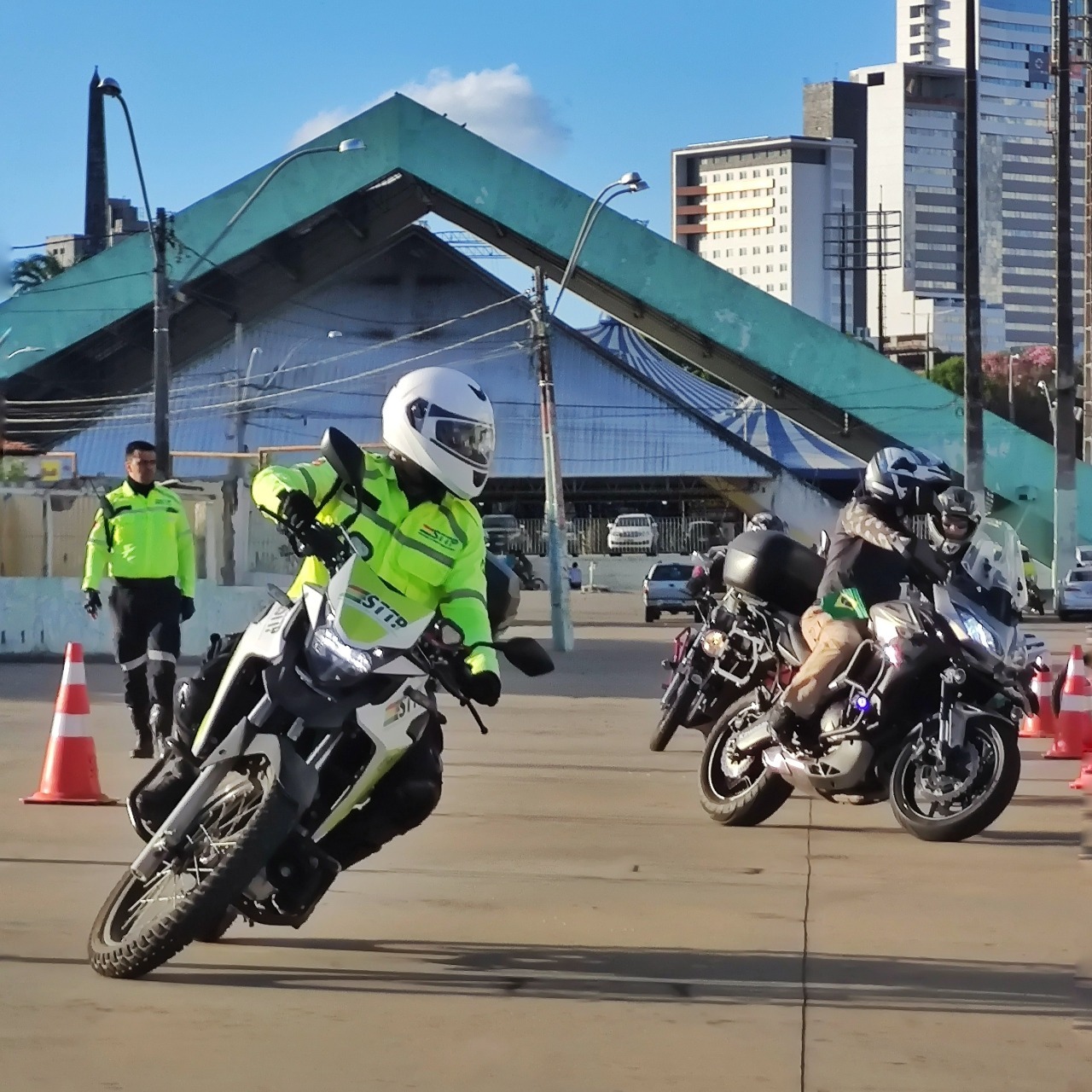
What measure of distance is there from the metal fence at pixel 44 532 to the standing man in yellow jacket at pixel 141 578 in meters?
13.8

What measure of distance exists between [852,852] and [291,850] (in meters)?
3.75

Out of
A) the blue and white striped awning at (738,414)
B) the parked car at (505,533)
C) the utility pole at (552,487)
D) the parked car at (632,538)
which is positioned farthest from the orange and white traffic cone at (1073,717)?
the blue and white striped awning at (738,414)

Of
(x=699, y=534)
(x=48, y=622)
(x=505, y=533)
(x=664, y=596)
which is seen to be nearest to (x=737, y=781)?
(x=48, y=622)

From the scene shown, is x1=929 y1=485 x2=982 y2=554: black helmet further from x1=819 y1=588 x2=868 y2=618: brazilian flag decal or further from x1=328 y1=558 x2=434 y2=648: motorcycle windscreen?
x1=328 y1=558 x2=434 y2=648: motorcycle windscreen

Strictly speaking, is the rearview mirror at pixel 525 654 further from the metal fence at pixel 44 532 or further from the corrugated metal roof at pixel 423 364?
the corrugated metal roof at pixel 423 364

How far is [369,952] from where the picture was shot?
19.6 ft

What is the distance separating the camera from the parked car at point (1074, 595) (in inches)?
1565

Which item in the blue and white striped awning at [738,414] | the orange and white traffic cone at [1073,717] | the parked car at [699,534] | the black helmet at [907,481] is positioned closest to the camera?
the black helmet at [907,481]

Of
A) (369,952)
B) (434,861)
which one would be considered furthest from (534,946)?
(434,861)

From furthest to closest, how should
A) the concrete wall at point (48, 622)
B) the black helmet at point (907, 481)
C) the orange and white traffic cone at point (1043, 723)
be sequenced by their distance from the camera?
the concrete wall at point (48, 622) < the orange and white traffic cone at point (1043, 723) < the black helmet at point (907, 481)

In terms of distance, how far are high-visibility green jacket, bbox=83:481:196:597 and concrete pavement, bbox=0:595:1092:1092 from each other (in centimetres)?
170

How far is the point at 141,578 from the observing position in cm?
1114

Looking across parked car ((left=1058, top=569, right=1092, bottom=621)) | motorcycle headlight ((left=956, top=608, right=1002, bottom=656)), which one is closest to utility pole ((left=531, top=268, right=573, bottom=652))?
parked car ((left=1058, top=569, right=1092, bottom=621))

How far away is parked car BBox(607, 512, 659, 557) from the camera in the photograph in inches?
2307
